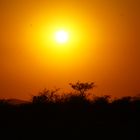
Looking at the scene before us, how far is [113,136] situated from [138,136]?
1124 mm

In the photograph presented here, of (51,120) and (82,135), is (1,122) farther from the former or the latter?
(82,135)

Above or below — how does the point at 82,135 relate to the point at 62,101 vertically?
below

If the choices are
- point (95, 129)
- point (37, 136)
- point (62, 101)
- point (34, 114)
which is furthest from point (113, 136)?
point (62, 101)

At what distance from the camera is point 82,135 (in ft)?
64.4

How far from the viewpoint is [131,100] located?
89.4ft

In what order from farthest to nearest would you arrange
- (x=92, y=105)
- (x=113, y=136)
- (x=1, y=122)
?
(x=92, y=105) < (x=1, y=122) < (x=113, y=136)

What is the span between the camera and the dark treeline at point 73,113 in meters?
21.2

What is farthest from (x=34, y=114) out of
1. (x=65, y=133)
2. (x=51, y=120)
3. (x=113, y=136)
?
(x=113, y=136)

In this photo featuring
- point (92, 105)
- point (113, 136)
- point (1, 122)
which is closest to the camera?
point (113, 136)

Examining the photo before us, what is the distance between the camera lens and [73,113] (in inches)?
918

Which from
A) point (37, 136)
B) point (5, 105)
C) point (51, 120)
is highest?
point (5, 105)

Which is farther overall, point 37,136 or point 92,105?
point 92,105

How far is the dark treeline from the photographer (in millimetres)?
21219

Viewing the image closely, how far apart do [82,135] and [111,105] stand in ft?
22.1
